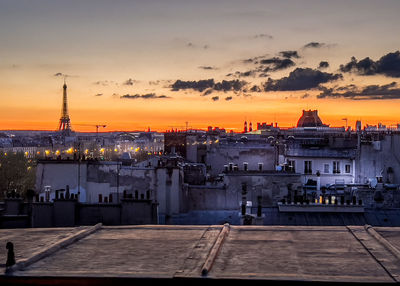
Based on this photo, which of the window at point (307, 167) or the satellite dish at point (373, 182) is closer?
the satellite dish at point (373, 182)

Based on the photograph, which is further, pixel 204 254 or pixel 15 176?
pixel 15 176

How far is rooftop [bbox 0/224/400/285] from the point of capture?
6.25 m

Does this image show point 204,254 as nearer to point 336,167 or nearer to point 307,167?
point 307,167

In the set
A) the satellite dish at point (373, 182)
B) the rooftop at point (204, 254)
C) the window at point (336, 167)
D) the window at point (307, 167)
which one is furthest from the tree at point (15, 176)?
the rooftop at point (204, 254)

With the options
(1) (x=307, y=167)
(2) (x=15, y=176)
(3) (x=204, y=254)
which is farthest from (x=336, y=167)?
(2) (x=15, y=176)

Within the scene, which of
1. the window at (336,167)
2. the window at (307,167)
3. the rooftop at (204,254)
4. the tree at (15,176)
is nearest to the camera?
the rooftop at (204,254)

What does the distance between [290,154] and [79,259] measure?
4138cm

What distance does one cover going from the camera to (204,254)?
24.0ft

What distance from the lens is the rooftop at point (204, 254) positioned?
20.5 feet

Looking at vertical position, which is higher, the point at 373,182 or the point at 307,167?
the point at 307,167

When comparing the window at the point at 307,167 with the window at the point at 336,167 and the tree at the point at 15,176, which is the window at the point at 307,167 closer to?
the window at the point at 336,167

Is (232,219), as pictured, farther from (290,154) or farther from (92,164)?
(290,154)

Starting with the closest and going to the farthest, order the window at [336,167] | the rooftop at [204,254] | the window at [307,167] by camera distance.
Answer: the rooftop at [204,254] → the window at [336,167] → the window at [307,167]

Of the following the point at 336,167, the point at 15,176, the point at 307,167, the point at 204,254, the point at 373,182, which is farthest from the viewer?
the point at 15,176
